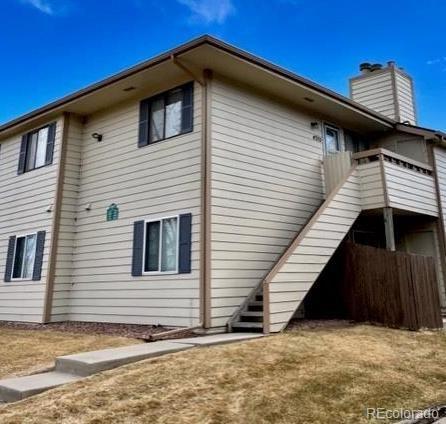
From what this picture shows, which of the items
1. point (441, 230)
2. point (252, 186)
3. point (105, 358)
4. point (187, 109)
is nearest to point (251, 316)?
point (252, 186)

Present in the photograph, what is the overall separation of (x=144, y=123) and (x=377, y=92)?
28.4 feet

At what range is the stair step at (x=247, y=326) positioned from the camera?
7864 mm

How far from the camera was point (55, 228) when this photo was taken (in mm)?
10891

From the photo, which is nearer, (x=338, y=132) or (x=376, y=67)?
(x=338, y=132)

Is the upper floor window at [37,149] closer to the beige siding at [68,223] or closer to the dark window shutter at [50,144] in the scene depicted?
the dark window shutter at [50,144]

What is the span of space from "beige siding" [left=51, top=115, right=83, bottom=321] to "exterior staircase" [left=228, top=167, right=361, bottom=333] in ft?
15.5

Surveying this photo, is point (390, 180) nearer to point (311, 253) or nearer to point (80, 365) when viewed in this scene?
point (311, 253)

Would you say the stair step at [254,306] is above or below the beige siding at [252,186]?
below

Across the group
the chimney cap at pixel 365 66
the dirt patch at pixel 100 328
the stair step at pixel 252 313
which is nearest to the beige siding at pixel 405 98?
the chimney cap at pixel 365 66

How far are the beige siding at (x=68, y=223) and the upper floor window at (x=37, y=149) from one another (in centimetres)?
56

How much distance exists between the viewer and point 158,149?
9.81 m

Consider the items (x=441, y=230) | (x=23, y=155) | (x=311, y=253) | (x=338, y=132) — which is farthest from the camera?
(x=23, y=155)

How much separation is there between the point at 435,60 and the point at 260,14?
68.6ft

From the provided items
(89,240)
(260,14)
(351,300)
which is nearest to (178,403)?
(351,300)
